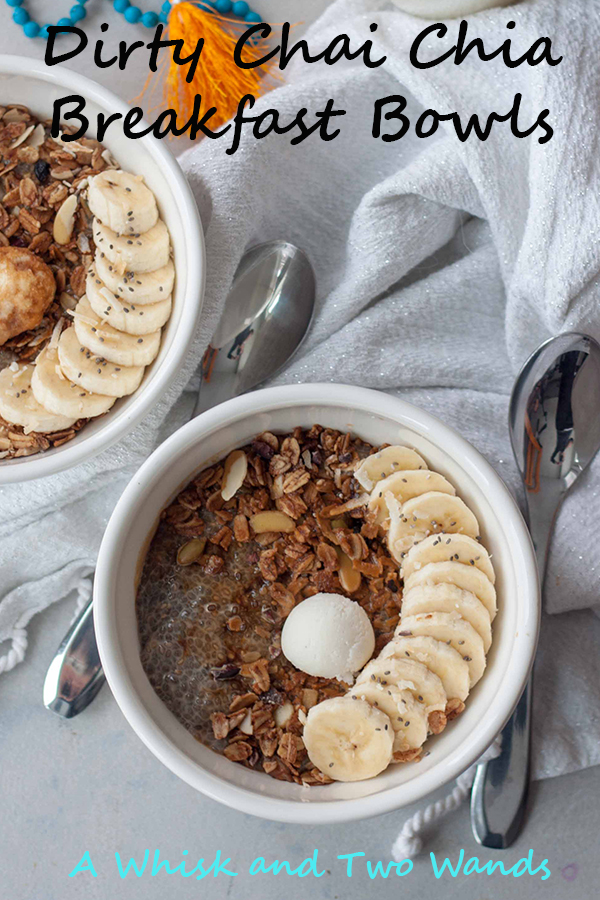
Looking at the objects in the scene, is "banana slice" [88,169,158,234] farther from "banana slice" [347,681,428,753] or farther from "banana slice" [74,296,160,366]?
"banana slice" [347,681,428,753]

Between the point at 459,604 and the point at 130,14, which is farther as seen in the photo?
the point at 130,14

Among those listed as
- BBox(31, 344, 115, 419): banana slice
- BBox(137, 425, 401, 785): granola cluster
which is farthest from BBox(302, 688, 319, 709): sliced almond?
BBox(31, 344, 115, 419): banana slice

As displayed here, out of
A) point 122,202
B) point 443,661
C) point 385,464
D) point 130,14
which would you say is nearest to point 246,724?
point 443,661

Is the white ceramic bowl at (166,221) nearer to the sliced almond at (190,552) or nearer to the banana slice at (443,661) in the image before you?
the sliced almond at (190,552)

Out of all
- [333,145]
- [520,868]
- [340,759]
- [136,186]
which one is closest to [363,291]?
[333,145]

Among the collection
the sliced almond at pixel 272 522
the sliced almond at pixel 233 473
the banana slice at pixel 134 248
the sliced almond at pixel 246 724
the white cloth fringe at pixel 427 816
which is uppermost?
the banana slice at pixel 134 248

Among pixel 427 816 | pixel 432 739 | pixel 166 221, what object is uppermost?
pixel 166 221

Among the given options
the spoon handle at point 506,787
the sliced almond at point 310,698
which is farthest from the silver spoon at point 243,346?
the spoon handle at point 506,787

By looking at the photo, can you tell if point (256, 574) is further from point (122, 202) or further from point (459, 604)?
point (122, 202)
